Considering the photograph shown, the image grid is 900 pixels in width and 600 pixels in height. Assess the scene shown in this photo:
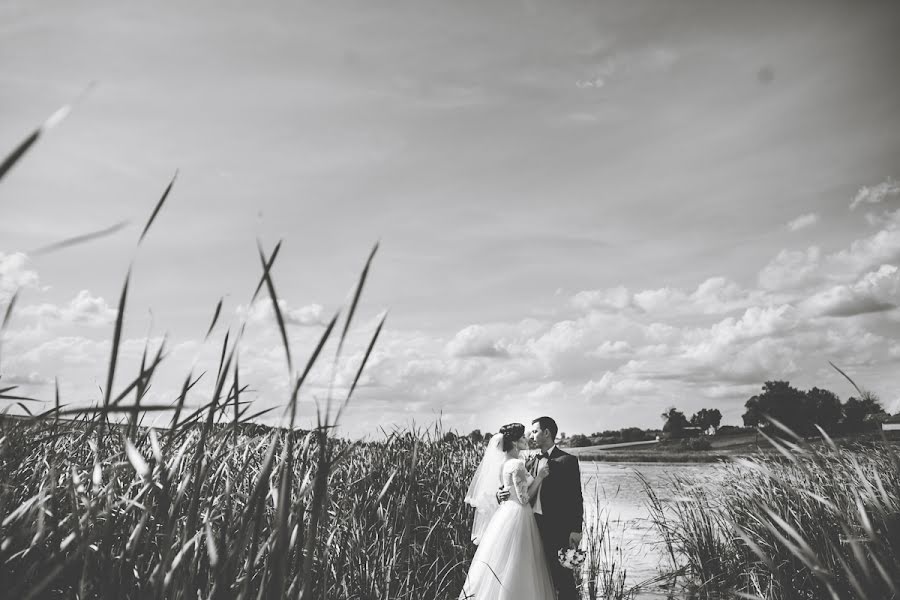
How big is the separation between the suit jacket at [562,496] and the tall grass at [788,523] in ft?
3.54

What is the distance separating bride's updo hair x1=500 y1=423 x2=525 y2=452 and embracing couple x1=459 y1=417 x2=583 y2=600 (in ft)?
0.90

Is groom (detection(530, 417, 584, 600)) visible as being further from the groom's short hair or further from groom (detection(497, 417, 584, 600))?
the groom's short hair

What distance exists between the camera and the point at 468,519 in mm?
7141

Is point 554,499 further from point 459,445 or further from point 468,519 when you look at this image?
point 459,445

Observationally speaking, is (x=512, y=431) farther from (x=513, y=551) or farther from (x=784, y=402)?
(x=784, y=402)

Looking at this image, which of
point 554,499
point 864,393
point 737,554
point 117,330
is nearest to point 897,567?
point 864,393

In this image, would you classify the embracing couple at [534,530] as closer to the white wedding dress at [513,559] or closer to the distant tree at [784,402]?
the white wedding dress at [513,559]

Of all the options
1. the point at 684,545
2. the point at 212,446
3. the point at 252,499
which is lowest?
the point at 684,545

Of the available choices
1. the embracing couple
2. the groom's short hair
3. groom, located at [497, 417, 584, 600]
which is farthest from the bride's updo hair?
groom, located at [497, 417, 584, 600]

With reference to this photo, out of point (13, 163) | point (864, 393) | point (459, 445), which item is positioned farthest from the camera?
point (459, 445)

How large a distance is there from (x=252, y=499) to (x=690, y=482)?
8305mm

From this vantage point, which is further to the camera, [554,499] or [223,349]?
[554,499]

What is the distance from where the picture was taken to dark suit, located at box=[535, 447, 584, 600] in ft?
17.2

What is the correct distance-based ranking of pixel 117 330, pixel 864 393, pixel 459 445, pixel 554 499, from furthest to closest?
1. pixel 459 445
2. pixel 554 499
3. pixel 864 393
4. pixel 117 330
